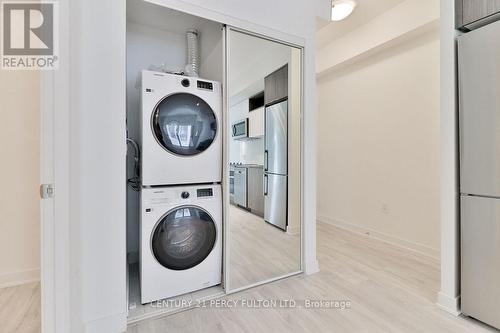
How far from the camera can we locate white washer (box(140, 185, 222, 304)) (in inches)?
72.1

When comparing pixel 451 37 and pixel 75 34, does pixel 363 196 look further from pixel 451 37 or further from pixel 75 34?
pixel 75 34

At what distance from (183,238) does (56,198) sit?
0.96 m

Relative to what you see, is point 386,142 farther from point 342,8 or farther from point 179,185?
point 179,185

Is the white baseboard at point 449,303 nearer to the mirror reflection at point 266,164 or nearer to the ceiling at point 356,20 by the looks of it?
the mirror reflection at point 266,164

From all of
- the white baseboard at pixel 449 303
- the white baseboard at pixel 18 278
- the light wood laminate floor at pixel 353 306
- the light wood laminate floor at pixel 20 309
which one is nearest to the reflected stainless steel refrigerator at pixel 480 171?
the white baseboard at pixel 449 303

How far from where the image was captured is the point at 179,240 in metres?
1.96

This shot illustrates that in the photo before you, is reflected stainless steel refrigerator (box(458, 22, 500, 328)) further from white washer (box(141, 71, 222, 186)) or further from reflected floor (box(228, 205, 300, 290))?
white washer (box(141, 71, 222, 186))

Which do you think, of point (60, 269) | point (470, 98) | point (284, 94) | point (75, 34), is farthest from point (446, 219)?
point (75, 34)

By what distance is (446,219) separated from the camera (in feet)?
6.03

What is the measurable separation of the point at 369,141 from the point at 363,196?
0.78 metres

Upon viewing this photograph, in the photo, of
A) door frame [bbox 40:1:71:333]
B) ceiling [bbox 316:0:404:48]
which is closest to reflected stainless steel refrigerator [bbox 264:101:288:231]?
ceiling [bbox 316:0:404:48]

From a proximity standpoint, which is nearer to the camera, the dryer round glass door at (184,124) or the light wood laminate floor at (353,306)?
the light wood laminate floor at (353,306)

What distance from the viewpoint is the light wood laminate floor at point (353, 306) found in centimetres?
165

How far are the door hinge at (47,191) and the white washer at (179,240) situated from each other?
658mm
